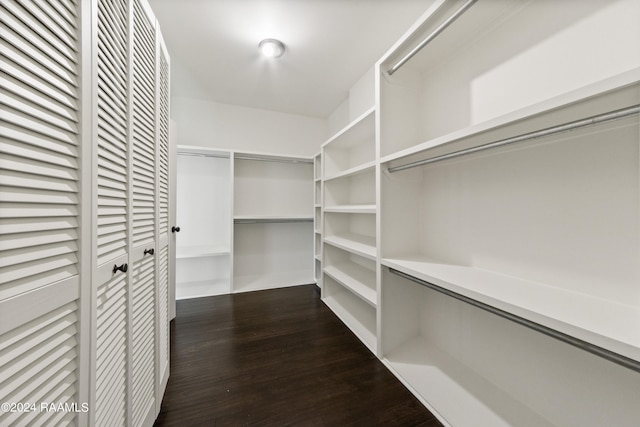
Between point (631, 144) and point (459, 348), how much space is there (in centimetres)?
131

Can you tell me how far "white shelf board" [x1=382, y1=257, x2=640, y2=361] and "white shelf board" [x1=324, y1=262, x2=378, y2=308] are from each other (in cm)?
63

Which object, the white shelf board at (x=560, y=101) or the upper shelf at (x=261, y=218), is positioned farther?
the upper shelf at (x=261, y=218)

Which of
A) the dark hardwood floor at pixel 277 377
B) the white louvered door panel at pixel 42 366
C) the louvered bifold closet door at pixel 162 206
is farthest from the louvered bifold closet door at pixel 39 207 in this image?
the dark hardwood floor at pixel 277 377

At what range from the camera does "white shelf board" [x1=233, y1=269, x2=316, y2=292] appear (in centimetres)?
302

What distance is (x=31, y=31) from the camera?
48 centimetres

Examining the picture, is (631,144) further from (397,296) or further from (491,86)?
(397,296)

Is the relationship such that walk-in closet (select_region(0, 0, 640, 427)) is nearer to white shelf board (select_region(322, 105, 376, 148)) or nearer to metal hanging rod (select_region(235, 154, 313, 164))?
white shelf board (select_region(322, 105, 376, 148))

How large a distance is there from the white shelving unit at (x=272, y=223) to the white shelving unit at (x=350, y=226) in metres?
0.64

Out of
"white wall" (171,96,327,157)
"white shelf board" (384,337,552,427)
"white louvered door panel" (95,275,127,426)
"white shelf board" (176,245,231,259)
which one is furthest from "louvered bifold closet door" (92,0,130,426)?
"white wall" (171,96,327,157)

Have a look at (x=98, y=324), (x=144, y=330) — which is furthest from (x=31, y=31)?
(x=144, y=330)

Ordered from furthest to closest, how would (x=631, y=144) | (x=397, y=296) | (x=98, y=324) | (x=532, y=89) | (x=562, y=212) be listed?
1. (x=397, y=296)
2. (x=532, y=89)
3. (x=562, y=212)
4. (x=631, y=144)
5. (x=98, y=324)

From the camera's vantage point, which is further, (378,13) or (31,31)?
(378,13)

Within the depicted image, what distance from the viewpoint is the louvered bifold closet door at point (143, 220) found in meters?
0.95

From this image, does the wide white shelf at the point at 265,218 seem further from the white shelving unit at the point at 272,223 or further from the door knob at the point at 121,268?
the door knob at the point at 121,268
